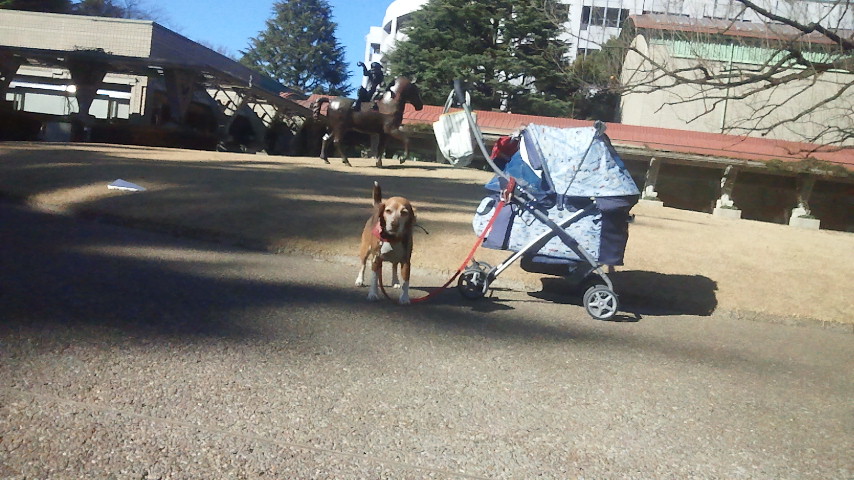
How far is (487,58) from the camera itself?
36.3 metres

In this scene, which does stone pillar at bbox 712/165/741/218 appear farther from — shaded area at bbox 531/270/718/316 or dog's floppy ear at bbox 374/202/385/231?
dog's floppy ear at bbox 374/202/385/231

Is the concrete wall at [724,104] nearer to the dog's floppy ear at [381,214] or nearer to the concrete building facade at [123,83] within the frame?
the dog's floppy ear at [381,214]

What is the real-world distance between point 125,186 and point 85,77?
1882cm

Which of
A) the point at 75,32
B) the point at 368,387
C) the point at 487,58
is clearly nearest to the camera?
the point at 368,387

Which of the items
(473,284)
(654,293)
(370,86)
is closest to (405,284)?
(473,284)

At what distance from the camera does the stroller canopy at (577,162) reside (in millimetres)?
8188

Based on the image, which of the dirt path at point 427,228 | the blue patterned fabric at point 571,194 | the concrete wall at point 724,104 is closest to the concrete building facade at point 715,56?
the concrete wall at point 724,104

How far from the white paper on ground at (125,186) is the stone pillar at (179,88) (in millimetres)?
17280

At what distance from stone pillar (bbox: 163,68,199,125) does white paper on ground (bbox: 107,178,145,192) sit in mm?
17280

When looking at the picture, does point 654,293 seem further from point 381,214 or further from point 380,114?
point 380,114

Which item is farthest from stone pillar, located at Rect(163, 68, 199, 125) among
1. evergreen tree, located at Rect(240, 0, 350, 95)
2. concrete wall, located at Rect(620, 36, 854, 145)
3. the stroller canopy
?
evergreen tree, located at Rect(240, 0, 350, 95)

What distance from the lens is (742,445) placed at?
4.51m

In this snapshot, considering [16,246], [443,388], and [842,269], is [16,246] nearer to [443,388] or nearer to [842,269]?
[443,388]

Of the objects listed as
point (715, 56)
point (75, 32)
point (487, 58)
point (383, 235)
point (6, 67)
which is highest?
point (487, 58)
